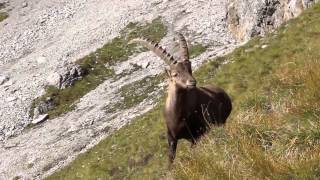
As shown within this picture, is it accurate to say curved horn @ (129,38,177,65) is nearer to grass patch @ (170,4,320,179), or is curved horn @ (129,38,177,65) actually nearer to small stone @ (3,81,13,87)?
grass patch @ (170,4,320,179)

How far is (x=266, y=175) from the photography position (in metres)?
8.59

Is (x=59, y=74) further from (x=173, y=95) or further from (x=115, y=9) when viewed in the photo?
(x=173, y=95)

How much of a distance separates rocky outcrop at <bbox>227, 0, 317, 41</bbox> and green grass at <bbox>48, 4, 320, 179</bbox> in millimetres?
8393

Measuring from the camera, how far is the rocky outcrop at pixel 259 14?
36.8 m

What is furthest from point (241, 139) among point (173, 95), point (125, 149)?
point (125, 149)

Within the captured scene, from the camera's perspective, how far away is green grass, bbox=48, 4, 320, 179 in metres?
8.80

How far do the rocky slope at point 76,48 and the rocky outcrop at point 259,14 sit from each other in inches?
2.5

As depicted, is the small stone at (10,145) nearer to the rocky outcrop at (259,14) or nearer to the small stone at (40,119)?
the small stone at (40,119)

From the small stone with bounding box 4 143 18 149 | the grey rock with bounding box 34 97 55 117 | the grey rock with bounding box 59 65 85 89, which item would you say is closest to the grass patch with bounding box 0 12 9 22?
the grey rock with bounding box 59 65 85 89

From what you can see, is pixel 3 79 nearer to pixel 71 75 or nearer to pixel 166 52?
pixel 71 75

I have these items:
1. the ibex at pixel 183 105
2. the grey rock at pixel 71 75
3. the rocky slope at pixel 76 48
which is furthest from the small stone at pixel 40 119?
the ibex at pixel 183 105

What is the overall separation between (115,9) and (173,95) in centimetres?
4972

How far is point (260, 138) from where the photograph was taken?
10.2 metres

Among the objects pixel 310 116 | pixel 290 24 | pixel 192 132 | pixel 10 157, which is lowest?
pixel 10 157
